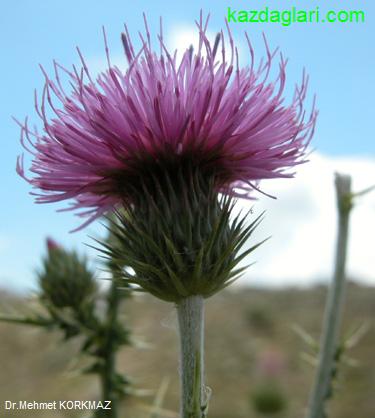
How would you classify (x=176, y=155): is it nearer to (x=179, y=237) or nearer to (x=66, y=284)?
(x=179, y=237)

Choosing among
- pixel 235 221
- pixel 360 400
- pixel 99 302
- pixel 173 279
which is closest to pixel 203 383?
pixel 173 279

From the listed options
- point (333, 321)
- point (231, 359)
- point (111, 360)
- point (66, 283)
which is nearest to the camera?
point (333, 321)

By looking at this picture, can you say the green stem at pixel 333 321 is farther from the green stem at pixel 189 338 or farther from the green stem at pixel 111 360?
the green stem at pixel 111 360

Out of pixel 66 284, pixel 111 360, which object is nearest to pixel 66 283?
pixel 66 284

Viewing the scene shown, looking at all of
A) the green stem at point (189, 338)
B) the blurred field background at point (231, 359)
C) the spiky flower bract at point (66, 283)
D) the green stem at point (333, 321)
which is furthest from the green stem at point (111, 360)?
the blurred field background at point (231, 359)

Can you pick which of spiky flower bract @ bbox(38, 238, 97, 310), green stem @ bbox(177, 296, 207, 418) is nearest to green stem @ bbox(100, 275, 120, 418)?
spiky flower bract @ bbox(38, 238, 97, 310)

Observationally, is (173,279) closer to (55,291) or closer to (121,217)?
(121,217)
